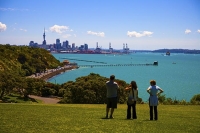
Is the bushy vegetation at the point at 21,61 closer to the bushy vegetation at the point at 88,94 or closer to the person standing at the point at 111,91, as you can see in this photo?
the bushy vegetation at the point at 88,94

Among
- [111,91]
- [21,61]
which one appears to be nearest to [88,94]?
[111,91]

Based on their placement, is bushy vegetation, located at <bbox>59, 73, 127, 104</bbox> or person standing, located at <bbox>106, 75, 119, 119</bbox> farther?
bushy vegetation, located at <bbox>59, 73, 127, 104</bbox>

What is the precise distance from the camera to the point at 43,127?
7844 mm

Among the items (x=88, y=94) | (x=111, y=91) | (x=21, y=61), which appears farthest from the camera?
(x=21, y=61)

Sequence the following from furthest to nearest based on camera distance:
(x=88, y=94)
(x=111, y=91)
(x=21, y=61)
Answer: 1. (x=21, y=61)
2. (x=88, y=94)
3. (x=111, y=91)

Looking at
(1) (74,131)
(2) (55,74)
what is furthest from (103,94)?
(2) (55,74)

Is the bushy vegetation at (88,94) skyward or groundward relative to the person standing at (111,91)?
groundward

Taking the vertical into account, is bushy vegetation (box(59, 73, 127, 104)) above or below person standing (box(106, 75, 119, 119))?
below

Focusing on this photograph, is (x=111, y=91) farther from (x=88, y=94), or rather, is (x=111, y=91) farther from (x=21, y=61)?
(x=21, y=61)

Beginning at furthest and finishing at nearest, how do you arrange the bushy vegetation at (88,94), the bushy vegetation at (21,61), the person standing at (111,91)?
the bushy vegetation at (21,61) → the bushy vegetation at (88,94) → the person standing at (111,91)

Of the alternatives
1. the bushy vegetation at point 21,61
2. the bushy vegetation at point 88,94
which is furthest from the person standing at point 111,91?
the bushy vegetation at point 21,61

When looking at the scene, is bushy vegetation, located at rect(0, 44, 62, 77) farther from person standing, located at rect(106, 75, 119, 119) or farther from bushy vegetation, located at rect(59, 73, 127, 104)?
person standing, located at rect(106, 75, 119, 119)

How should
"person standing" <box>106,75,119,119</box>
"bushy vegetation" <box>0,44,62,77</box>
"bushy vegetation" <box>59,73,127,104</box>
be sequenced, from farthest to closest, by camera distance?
1. "bushy vegetation" <box>0,44,62,77</box>
2. "bushy vegetation" <box>59,73,127,104</box>
3. "person standing" <box>106,75,119,119</box>

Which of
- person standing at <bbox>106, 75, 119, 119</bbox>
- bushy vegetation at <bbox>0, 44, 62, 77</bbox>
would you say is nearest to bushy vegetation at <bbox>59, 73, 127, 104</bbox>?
person standing at <bbox>106, 75, 119, 119</bbox>
